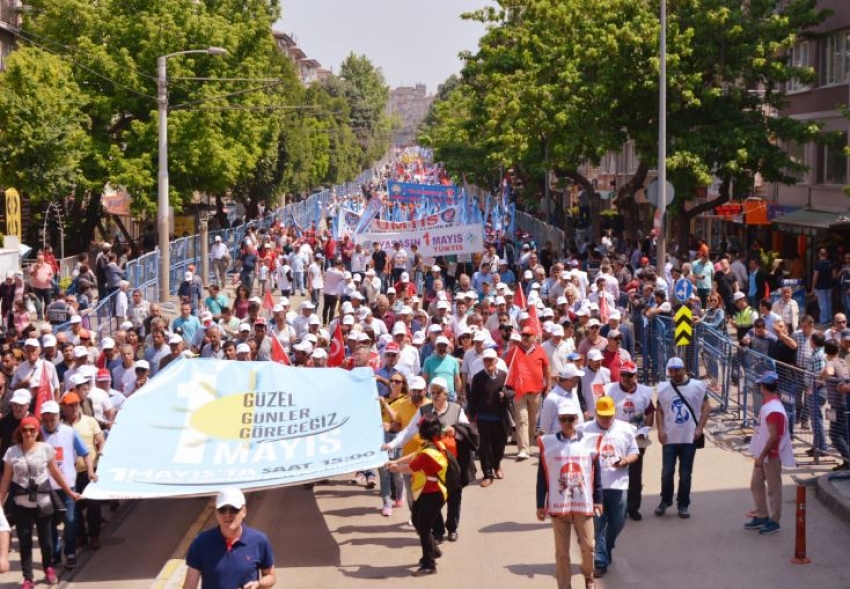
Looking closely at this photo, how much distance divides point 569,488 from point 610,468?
0.86 m

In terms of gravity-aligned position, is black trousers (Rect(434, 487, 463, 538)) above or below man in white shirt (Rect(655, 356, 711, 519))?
below

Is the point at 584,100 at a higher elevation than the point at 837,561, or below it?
higher

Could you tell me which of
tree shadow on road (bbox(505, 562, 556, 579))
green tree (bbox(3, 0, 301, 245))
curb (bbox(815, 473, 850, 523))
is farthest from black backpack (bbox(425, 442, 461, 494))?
green tree (bbox(3, 0, 301, 245))

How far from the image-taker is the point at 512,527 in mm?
13008

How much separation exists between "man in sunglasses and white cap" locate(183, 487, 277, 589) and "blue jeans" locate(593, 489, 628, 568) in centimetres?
437

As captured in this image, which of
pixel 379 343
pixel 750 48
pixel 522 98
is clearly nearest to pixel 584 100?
pixel 522 98

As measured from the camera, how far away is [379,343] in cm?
1708

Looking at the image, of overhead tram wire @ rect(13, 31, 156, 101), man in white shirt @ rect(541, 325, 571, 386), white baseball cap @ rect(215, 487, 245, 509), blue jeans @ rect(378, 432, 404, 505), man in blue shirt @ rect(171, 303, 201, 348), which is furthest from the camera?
overhead tram wire @ rect(13, 31, 156, 101)

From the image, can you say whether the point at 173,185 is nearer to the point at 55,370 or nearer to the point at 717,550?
the point at 55,370

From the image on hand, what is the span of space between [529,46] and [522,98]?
13.7ft

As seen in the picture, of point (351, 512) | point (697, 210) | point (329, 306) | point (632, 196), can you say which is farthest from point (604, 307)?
point (632, 196)

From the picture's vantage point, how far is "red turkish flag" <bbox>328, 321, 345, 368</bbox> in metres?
17.5

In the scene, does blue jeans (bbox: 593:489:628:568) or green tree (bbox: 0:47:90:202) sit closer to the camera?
blue jeans (bbox: 593:489:628:568)

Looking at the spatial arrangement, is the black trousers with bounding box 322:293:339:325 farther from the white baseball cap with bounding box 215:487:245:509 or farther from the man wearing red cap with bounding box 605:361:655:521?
the white baseball cap with bounding box 215:487:245:509
